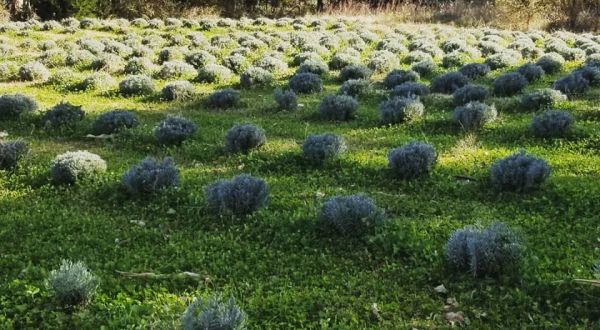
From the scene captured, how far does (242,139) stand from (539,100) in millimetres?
6135

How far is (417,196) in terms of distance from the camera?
7773 millimetres

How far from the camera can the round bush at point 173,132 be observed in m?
10.1

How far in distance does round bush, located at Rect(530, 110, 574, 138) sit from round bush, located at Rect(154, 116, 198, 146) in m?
5.82

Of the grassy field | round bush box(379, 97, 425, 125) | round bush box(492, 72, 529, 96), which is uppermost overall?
round bush box(492, 72, 529, 96)

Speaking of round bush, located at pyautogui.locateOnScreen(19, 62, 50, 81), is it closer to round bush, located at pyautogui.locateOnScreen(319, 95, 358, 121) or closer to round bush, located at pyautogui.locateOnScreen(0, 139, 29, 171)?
round bush, located at pyautogui.locateOnScreen(0, 139, 29, 171)

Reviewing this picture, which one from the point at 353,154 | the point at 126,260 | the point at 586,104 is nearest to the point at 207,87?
the point at 353,154

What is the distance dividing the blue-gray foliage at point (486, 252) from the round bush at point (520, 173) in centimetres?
189

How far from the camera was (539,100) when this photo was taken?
1180 cm

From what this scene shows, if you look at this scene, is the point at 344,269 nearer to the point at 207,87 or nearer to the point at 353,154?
the point at 353,154

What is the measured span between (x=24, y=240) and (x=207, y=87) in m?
9.44

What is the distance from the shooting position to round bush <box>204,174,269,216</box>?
279 inches

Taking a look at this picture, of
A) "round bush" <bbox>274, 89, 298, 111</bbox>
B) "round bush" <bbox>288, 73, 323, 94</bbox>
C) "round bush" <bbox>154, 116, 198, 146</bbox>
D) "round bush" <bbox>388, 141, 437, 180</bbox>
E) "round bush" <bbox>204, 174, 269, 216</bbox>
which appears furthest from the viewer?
"round bush" <bbox>288, 73, 323, 94</bbox>

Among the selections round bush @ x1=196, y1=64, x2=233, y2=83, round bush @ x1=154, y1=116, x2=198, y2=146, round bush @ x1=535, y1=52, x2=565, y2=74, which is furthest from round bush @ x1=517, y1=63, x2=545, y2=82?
round bush @ x1=154, y1=116, x2=198, y2=146

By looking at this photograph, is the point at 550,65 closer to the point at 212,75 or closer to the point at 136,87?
the point at 212,75
